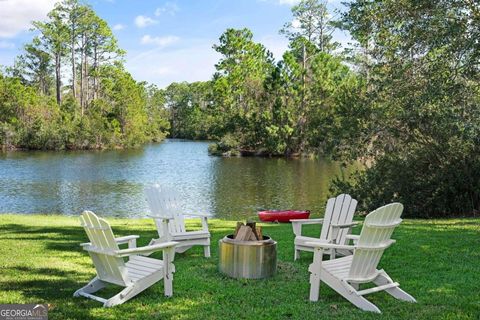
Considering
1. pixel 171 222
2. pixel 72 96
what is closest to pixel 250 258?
pixel 171 222

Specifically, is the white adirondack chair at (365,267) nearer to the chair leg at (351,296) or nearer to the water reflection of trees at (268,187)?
the chair leg at (351,296)

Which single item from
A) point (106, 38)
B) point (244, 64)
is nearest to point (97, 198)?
point (244, 64)

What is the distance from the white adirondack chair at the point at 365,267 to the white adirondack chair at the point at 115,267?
1.42 m

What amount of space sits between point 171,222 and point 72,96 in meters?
48.6

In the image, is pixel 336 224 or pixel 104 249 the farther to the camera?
pixel 336 224

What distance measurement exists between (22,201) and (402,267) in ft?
49.9

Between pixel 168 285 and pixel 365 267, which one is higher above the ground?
pixel 365 267

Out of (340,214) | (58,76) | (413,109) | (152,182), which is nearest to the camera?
(340,214)

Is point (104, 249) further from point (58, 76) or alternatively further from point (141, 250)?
point (58, 76)

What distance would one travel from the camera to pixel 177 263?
233 inches

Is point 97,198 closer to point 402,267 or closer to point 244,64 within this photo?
point 402,267

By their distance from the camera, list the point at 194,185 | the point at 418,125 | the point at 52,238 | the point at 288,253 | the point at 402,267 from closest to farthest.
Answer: the point at 402,267 → the point at 288,253 → the point at 52,238 → the point at 418,125 → the point at 194,185

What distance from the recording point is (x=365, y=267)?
14.0ft

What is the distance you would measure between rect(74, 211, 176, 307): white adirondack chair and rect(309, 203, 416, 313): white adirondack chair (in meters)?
1.42
